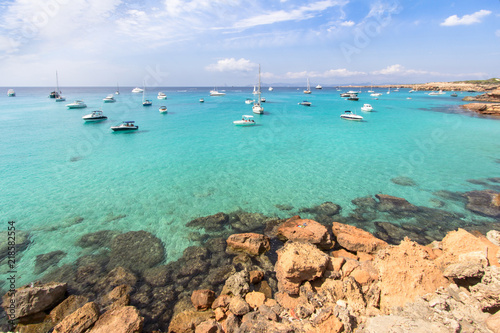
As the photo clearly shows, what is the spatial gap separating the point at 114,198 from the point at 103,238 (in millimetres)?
5064

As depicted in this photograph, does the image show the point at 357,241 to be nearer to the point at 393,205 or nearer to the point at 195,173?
the point at 393,205

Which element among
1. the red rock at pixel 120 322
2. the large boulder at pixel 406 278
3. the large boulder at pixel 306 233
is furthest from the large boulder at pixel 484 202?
the red rock at pixel 120 322

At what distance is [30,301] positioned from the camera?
8.29 m

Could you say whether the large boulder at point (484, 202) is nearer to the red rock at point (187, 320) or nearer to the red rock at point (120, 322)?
the red rock at point (187, 320)

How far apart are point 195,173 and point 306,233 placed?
1367 centimetres

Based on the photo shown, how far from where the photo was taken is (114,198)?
1758 cm

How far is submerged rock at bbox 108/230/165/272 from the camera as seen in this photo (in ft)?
36.9

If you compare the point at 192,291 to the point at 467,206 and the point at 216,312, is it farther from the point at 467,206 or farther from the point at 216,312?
the point at 467,206

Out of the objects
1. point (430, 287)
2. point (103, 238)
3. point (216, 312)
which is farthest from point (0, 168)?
point (430, 287)

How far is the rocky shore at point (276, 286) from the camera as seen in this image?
275 inches

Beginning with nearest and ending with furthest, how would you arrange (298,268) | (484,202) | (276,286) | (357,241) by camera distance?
(298,268) < (276,286) < (357,241) < (484,202)

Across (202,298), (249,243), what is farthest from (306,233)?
(202,298)

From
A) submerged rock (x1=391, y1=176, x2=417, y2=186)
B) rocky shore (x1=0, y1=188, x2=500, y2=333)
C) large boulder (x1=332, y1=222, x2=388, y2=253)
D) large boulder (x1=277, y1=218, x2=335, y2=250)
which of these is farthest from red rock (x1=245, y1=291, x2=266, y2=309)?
submerged rock (x1=391, y1=176, x2=417, y2=186)

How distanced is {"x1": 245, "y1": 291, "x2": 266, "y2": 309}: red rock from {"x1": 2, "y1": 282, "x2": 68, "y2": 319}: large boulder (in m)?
7.39
